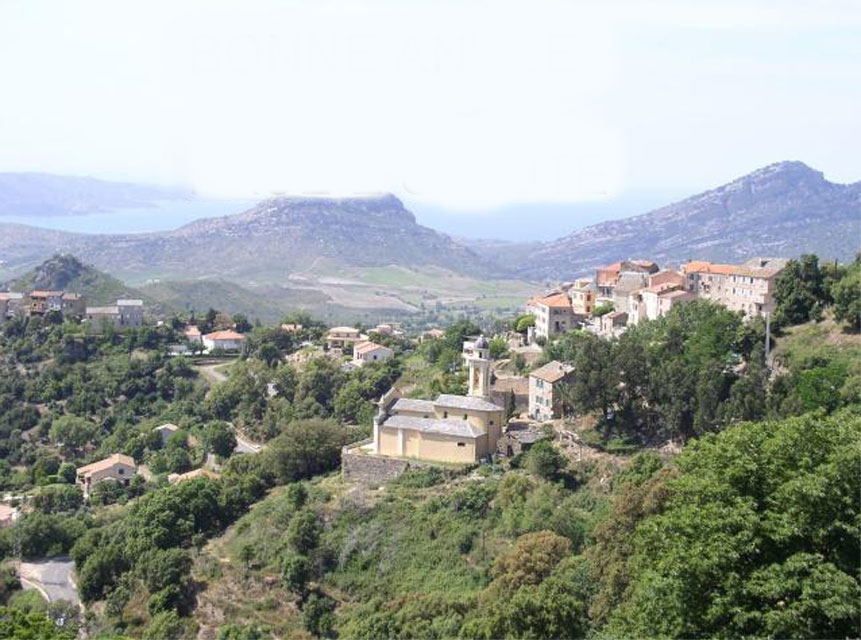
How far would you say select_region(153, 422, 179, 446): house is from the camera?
38844 mm

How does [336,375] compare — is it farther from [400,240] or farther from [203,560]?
[400,240]

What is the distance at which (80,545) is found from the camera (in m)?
26.2

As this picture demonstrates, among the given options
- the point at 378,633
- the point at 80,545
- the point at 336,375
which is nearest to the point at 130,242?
the point at 336,375

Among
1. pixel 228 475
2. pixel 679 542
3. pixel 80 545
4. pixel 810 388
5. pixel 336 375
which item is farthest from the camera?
pixel 336 375

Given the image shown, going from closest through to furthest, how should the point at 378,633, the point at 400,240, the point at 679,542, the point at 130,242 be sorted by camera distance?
the point at 679,542 < the point at 378,633 < the point at 130,242 < the point at 400,240

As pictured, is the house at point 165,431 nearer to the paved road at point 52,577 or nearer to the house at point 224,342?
the paved road at point 52,577

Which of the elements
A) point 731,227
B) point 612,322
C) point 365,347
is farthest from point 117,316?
point 731,227

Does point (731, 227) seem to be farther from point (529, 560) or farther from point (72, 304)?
point (529, 560)

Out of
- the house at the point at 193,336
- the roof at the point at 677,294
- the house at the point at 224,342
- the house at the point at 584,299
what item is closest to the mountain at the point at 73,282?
the house at the point at 193,336

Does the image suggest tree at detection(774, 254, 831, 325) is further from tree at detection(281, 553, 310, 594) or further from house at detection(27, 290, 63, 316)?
house at detection(27, 290, 63, 316)

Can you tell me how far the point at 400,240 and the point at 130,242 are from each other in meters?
44.2

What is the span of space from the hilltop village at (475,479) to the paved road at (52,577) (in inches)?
3.1

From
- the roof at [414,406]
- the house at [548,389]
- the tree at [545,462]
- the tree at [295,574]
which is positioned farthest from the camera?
the house at [548,389]

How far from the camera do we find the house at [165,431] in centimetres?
3884
